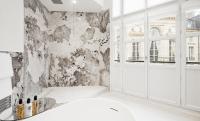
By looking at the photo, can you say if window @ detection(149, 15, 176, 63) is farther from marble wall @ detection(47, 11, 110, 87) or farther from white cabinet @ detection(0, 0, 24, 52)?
white cabinet @ detection(0, 0, 24, 52)

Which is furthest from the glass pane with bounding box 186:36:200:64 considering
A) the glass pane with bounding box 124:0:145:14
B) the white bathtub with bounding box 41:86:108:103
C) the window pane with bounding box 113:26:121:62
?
the white bathtub with bounding box 41:86:108:103

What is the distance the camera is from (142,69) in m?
4.04

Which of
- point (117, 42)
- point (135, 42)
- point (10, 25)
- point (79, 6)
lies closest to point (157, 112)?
point (135, 42)

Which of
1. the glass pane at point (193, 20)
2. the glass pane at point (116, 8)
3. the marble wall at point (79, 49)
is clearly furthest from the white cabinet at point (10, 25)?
the glass pane at point (116, 8)

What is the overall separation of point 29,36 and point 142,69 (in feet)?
7.95

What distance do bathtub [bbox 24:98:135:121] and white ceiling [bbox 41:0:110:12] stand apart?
108 inches

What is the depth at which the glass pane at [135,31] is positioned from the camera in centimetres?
419

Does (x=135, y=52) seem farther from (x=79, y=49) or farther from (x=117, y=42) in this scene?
(x=79, y=49)

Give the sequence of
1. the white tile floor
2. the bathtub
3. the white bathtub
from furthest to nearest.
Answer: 1. the white bathtub
2. the white tile floor
3. the bathtub

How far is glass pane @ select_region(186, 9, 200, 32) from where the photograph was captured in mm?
3119

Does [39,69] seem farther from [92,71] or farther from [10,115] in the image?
Answer: [10,115]

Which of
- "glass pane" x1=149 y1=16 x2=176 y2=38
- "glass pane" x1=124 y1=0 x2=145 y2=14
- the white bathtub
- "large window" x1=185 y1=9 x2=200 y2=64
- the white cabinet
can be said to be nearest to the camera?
the white cabinet

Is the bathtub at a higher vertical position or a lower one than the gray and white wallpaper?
lower

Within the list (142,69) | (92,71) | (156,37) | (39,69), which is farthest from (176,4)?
(39,69)
